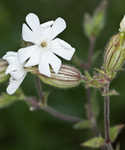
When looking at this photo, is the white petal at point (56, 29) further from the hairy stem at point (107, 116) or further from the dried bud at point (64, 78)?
the hairy stem at point (107, 116)

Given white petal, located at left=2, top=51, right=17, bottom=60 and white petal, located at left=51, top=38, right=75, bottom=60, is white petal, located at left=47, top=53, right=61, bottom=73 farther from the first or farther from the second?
white petal, located at left=2, top=51, right=17, bottom=60

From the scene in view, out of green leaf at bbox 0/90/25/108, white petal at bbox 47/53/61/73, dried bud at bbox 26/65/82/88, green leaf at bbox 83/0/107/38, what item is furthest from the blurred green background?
white petal at bbox 47/53/61/73

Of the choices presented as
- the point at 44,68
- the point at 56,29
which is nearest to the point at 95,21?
the point at 56,29

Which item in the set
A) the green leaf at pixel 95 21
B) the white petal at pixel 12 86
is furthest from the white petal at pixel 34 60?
the green leaf at pixel 95 21

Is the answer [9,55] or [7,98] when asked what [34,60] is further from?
[7,98]

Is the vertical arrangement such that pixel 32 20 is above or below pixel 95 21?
above

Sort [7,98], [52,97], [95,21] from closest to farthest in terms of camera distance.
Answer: [7,98] < [95,21] < [52,97]

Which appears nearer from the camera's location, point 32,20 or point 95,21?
point 32,20
